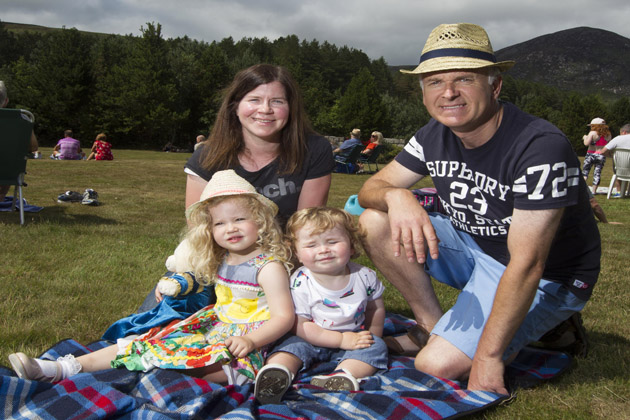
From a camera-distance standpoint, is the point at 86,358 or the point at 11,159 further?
the point at 11,159

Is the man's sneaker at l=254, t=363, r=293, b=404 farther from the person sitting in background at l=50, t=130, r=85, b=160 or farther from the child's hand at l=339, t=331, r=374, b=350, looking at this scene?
the person sitting in background at l=50, t=130, r=85, b=160

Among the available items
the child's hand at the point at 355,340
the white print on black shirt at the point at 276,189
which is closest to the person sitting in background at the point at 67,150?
the white print on black shirt at the point at 276,189

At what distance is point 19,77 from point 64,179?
33860 millimetres

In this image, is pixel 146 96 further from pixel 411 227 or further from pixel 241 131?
pixel 411 227

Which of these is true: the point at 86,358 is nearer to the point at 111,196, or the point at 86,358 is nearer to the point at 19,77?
the point at 111,196

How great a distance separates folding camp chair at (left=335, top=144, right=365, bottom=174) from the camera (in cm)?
1562

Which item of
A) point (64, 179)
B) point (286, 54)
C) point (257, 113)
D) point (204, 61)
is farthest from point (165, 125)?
point (286, 54)

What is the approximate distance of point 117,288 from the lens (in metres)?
3.92

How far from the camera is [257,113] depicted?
307 cm

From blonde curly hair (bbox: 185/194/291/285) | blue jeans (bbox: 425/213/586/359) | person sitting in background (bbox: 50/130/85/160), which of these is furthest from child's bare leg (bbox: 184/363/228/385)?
person sitting in background (bbox: 50/130/85/160)

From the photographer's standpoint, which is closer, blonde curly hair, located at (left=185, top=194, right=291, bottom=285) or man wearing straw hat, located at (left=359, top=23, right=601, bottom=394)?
man wearing straw hat, located at (left=359, top=23, right=601, bottom=394)

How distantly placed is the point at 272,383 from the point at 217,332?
53 cm

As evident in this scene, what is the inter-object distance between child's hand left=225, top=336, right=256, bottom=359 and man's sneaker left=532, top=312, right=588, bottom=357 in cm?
175

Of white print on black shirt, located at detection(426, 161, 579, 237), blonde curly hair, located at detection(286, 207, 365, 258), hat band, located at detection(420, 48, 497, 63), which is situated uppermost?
hat band, located at detection(420, 48, 497, 63)
